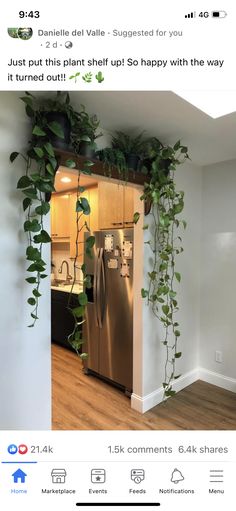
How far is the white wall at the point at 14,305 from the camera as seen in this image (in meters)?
1.18

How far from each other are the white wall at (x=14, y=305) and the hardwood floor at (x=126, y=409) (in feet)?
2.30

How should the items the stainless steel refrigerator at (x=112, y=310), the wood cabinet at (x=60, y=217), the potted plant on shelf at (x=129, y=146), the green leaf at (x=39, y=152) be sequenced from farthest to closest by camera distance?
the wood cabinet at (x=60, y=217) < the stainless steel refrigerator at (x=112, y=310) < the potted plant on shelf at (x=129, y=146) < the green leaf at (x=39, y=152)

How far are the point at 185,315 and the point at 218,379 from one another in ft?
2.29

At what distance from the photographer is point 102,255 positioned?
97.3 inches

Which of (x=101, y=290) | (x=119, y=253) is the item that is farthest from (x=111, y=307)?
(x=119, y=253)

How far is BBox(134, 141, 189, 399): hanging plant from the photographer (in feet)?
5.89

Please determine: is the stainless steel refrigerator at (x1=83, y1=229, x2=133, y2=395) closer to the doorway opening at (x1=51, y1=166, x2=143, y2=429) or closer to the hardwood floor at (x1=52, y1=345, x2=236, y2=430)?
the doorway opening at (x1=51, y1=166, x2=143, y2=429)

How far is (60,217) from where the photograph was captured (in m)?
3.62
